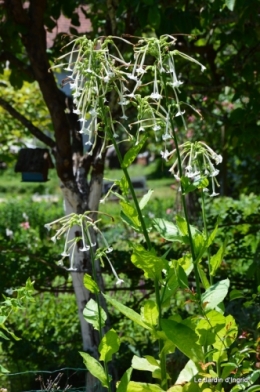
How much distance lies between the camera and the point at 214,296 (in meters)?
2.64

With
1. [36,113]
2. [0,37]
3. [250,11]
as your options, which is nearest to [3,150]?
[36,113]

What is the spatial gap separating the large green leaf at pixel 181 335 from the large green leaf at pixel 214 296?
142 millimetres

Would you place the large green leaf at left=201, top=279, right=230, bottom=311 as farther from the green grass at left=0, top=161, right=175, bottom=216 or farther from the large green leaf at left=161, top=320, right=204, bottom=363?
the green grass at left=0, top=161, right=175, bottom=216

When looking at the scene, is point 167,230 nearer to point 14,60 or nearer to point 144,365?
point 144,365

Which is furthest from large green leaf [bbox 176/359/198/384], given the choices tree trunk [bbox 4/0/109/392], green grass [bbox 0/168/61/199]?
green grass [bbox 0/168/61/199]

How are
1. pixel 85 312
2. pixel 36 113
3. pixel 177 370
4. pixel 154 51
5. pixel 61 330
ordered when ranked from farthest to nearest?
pixel 36 113 < pixel 61 330 < pixel 177 370 < pixel 85 312 < pixel 154 51

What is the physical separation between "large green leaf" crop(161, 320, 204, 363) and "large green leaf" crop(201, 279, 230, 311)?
142mm

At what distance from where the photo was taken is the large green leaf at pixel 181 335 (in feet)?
8.14

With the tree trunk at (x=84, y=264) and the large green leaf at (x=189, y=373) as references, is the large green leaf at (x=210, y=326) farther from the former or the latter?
the tree trunk at (x=84, y=264)

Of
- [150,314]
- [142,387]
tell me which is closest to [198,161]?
[150,314]

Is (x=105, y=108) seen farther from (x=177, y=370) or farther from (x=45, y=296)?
(x=45, y=296)

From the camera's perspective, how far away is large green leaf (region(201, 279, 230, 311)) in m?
2.62

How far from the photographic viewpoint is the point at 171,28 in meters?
4.00

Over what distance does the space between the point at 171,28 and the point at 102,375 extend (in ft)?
6.58
